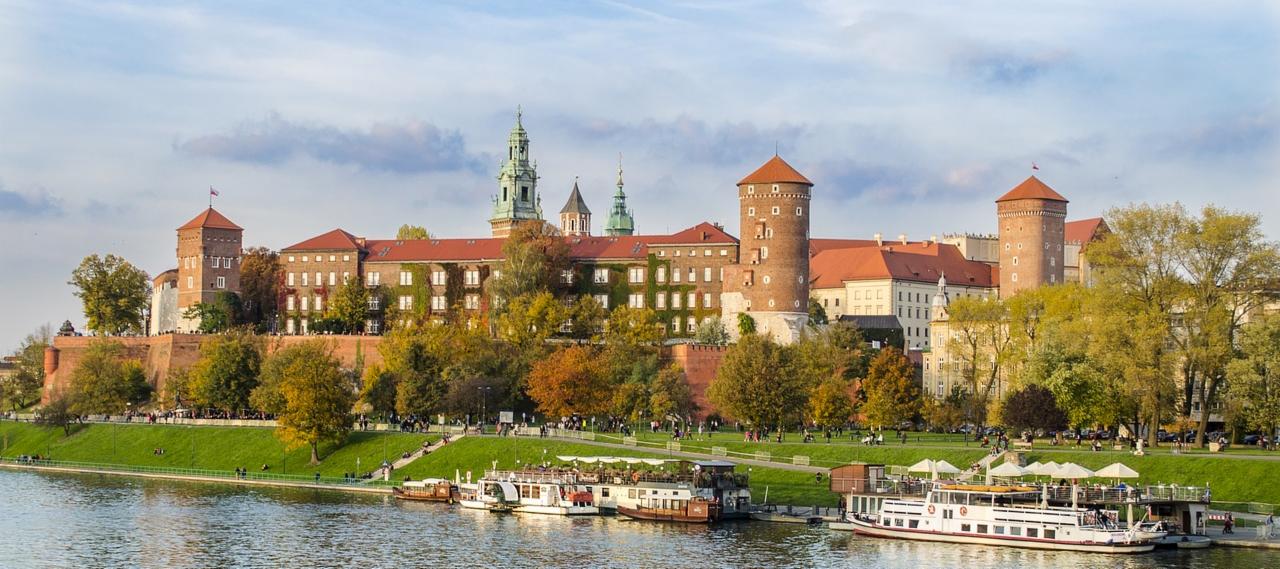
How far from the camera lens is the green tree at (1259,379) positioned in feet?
276

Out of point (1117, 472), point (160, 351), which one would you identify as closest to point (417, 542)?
point (1117, 472)

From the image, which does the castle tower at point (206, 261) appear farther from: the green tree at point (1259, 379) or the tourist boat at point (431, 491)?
the green tree at point (1259, 379)

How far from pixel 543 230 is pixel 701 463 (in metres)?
67.8

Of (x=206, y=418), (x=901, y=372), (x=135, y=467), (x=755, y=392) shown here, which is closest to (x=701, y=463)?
(x=755, y=392)

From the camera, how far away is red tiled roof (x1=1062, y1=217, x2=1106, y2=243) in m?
161

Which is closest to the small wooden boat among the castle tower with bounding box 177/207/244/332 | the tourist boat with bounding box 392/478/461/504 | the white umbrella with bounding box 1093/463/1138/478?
the tourist boat with bounding box 392/478/461/504

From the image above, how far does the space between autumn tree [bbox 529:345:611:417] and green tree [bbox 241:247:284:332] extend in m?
43.1

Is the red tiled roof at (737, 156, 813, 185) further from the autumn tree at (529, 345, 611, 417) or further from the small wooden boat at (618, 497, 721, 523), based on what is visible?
the small wooden boat at (618, 497, 721, 523)

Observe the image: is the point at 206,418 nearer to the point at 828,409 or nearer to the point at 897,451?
the point at 828,409

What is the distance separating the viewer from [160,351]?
445 ft

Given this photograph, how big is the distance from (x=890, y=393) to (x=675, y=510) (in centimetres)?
2786

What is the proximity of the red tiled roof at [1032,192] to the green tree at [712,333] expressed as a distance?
31649 mm

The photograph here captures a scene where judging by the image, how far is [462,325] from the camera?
5212 inches

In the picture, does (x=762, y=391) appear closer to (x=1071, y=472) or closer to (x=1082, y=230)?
(x=1071, y=472)
